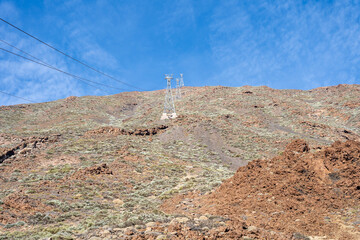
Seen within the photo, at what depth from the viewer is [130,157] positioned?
29000 mm

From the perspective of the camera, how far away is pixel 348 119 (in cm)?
5978

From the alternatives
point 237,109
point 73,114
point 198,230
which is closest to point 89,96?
point 73,114

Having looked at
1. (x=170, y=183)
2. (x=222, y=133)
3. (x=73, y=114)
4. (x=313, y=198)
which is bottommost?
(x=313, y=198)

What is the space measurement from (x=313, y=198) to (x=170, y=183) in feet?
38.4

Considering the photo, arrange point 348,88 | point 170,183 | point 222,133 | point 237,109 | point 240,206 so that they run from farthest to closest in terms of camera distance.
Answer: point 348,88
point 237,109
point 222,133
point 170,183
point 240,206

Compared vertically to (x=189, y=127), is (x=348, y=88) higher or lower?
higher

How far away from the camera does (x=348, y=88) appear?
271 feet

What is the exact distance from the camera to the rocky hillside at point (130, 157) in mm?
11805

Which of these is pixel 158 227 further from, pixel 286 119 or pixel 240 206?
pixel 286 119

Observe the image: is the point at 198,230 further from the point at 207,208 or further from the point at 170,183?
the point at 170,183

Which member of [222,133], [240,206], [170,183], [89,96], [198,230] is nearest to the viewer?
[198,230]

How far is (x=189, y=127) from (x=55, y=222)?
111 feet

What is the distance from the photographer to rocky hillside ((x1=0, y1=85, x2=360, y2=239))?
1180 centimetres

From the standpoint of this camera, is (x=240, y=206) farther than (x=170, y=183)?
No
